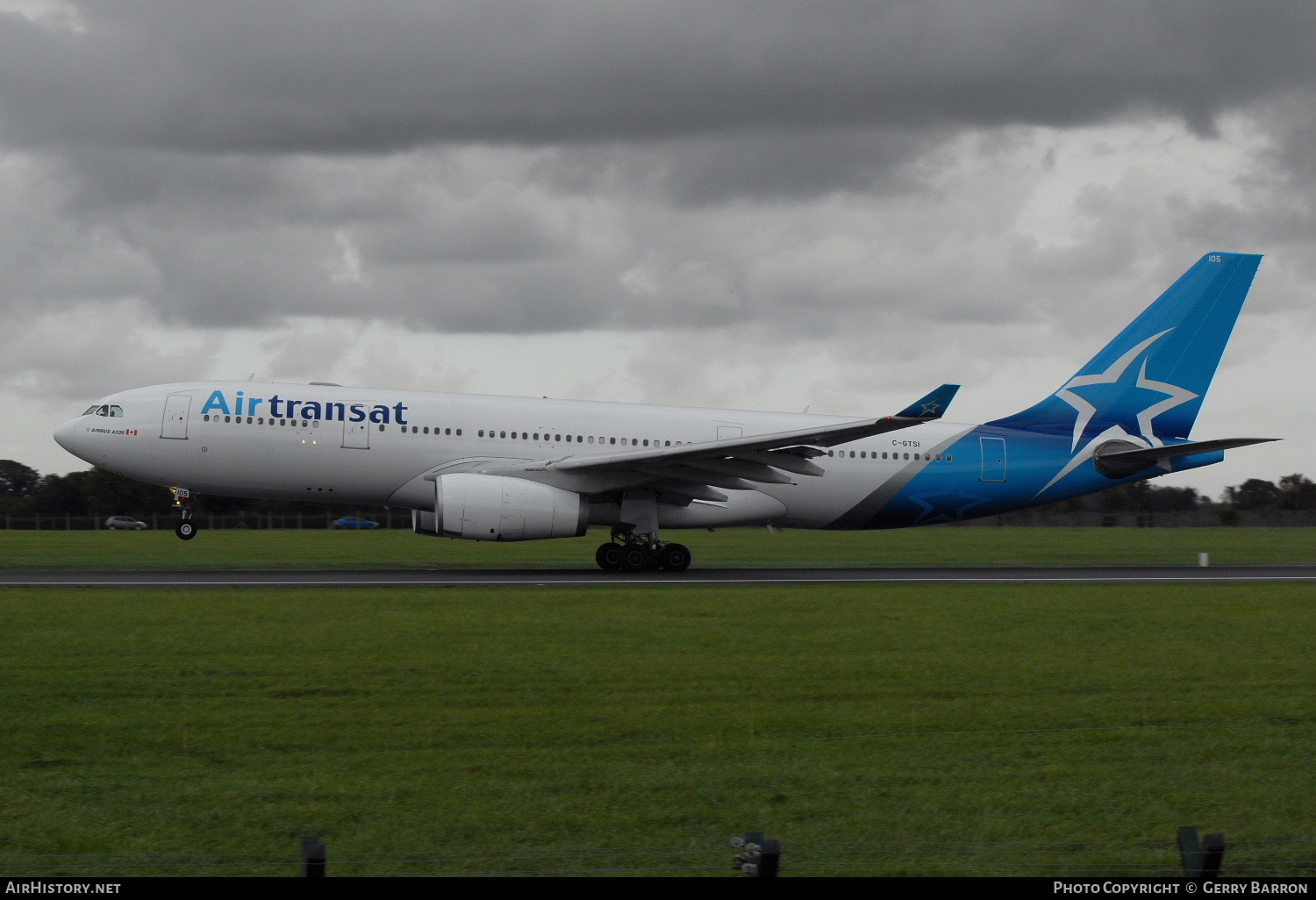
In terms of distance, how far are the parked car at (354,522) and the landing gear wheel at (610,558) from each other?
50531 mm

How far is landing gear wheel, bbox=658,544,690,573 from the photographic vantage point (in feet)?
87.4

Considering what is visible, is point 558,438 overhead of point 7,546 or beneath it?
overhead

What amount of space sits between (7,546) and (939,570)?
94.3ft

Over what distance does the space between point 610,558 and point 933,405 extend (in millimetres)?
7845

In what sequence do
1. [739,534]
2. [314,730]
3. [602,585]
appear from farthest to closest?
[739,534]
[602,585]
[314,730]

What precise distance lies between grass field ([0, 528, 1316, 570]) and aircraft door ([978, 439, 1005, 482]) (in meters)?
4.22

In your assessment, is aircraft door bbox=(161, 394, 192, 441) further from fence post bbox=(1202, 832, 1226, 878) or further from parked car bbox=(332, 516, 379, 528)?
parked car bbox=(332, 516, 379, 528)

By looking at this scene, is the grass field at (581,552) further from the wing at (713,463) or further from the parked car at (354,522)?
the parked car at (354,522)

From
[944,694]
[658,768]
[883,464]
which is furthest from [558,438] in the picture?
[658,768]

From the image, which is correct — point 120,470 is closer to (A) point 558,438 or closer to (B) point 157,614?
(A) point 558,438

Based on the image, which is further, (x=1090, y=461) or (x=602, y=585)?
(x=1090, y=461)

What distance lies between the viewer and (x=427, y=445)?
26.5 m

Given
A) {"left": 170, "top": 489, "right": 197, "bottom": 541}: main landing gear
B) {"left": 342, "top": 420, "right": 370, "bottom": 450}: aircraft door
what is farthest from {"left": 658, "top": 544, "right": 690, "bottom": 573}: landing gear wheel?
{"left": 170, "top": 489, "right": 197, "bottom": 541}: main landing gear

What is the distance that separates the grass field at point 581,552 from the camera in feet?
101
